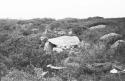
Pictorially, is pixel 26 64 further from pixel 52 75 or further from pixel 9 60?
pixel 52 75

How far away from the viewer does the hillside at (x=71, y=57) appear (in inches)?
374

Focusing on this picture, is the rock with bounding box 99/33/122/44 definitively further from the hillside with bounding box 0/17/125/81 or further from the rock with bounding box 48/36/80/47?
the rock with bounding box 48/36/80/47

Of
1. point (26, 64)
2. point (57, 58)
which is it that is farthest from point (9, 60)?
point (57, 58)

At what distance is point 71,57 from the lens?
11.8 meters

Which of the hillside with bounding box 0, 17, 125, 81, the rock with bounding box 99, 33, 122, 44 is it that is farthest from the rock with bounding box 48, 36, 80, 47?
the rock with bounding box 99, 33, 122, 44

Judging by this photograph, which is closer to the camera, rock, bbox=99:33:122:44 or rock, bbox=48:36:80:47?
rock, bbox=99:33:122:44

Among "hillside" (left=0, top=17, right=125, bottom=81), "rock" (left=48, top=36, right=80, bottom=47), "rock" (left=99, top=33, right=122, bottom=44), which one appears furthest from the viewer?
"rock" (left=48, top=36, right=80, bottom=47)

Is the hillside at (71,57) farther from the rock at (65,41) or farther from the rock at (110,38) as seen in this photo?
the rock at (65,41)

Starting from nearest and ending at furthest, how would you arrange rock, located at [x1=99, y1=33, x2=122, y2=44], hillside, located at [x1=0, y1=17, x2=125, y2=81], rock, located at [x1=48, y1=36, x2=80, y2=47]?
hillside, located at [x1=0, y1=17, x2=125, y2=81] → rock, located at [x1=99, y1=33, x2=122, y2=44] → rock, located at [x1=48, y1=36, x2=80, y2=47]

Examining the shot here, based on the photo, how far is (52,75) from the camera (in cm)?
976

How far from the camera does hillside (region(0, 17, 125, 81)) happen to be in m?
9.50

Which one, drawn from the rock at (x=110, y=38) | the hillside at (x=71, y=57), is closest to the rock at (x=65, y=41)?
the hillside at (x=71, y=57)

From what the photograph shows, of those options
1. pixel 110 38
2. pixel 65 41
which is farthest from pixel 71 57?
pixel 110 38

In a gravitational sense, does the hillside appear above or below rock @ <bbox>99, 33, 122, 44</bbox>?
below
